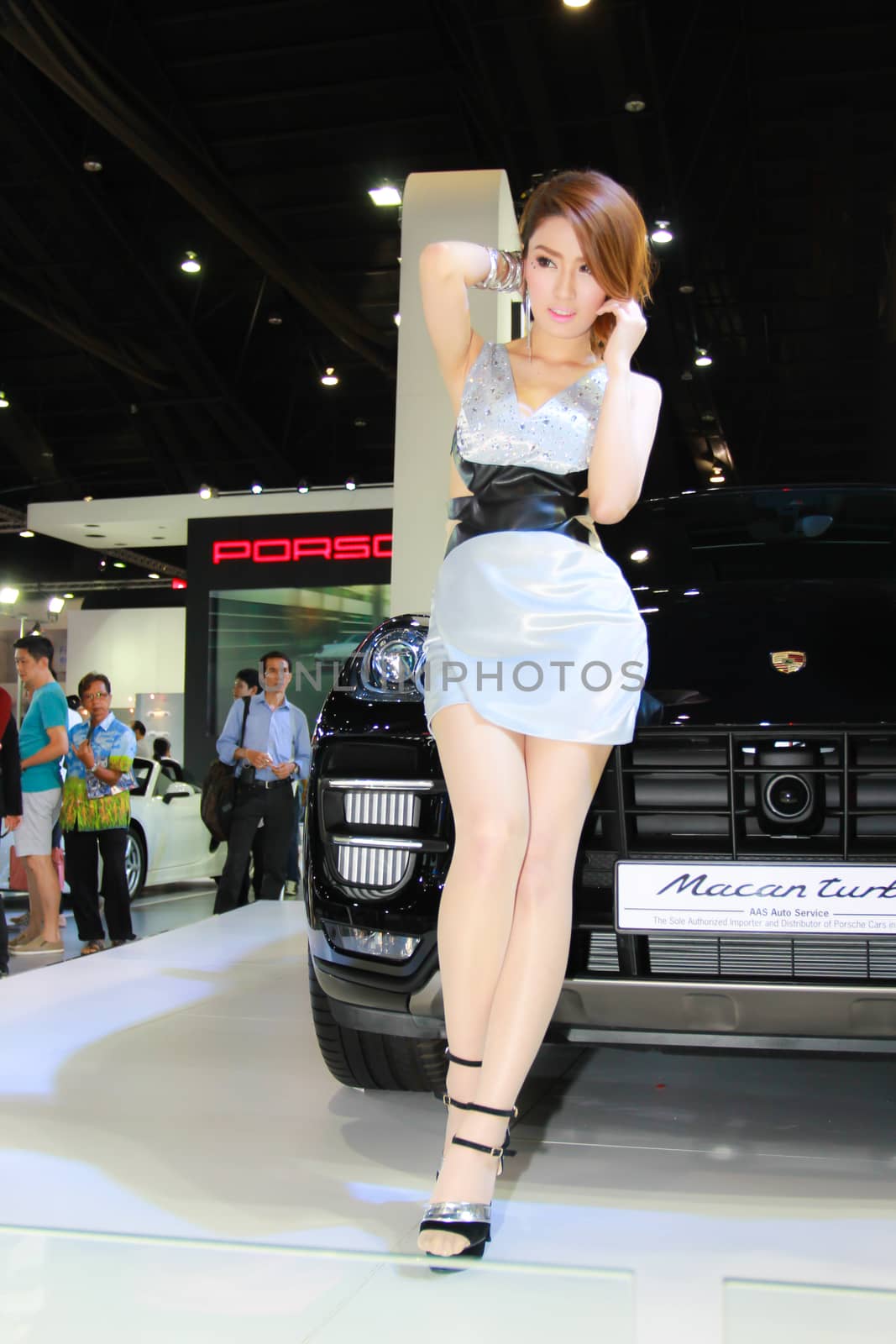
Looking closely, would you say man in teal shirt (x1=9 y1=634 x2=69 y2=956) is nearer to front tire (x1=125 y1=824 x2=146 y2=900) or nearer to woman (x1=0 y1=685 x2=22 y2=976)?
woman (x1=0 y1=685 x2=22 y2=976)

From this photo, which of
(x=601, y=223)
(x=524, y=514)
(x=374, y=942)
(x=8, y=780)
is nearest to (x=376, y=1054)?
(x=374, y=942)

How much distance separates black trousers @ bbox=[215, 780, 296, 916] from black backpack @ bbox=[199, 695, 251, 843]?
0.09 ft

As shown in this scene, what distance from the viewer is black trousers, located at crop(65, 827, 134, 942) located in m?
5.33

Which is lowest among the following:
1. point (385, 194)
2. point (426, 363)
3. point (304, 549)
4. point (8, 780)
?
point (8, 780)

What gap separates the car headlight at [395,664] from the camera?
2072 millimetres

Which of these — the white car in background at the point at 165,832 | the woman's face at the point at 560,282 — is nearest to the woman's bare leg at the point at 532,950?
the woman's face at the point at 560,282

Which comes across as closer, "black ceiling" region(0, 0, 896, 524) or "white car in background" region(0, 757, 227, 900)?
"black ceiling" region(0, 0, 896, 524)

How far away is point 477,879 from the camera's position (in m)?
1.70

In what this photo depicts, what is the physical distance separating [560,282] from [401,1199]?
1414 mm

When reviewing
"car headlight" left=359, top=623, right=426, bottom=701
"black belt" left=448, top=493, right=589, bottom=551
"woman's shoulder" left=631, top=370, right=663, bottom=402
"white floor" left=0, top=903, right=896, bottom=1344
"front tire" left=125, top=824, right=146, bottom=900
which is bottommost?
"front tire" left=125, top=824, right=146, bottom=900

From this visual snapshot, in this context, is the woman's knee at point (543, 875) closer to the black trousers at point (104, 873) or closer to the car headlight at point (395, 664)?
the car headlight at point (395, 664)

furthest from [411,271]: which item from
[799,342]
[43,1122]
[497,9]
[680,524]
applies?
[799,342]

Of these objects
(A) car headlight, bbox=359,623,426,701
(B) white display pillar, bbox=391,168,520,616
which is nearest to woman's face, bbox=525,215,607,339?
(A) car headlight, bbox=359,623,426,701

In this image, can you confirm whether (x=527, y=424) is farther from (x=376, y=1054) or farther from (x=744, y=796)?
(x=376, y=1054)
